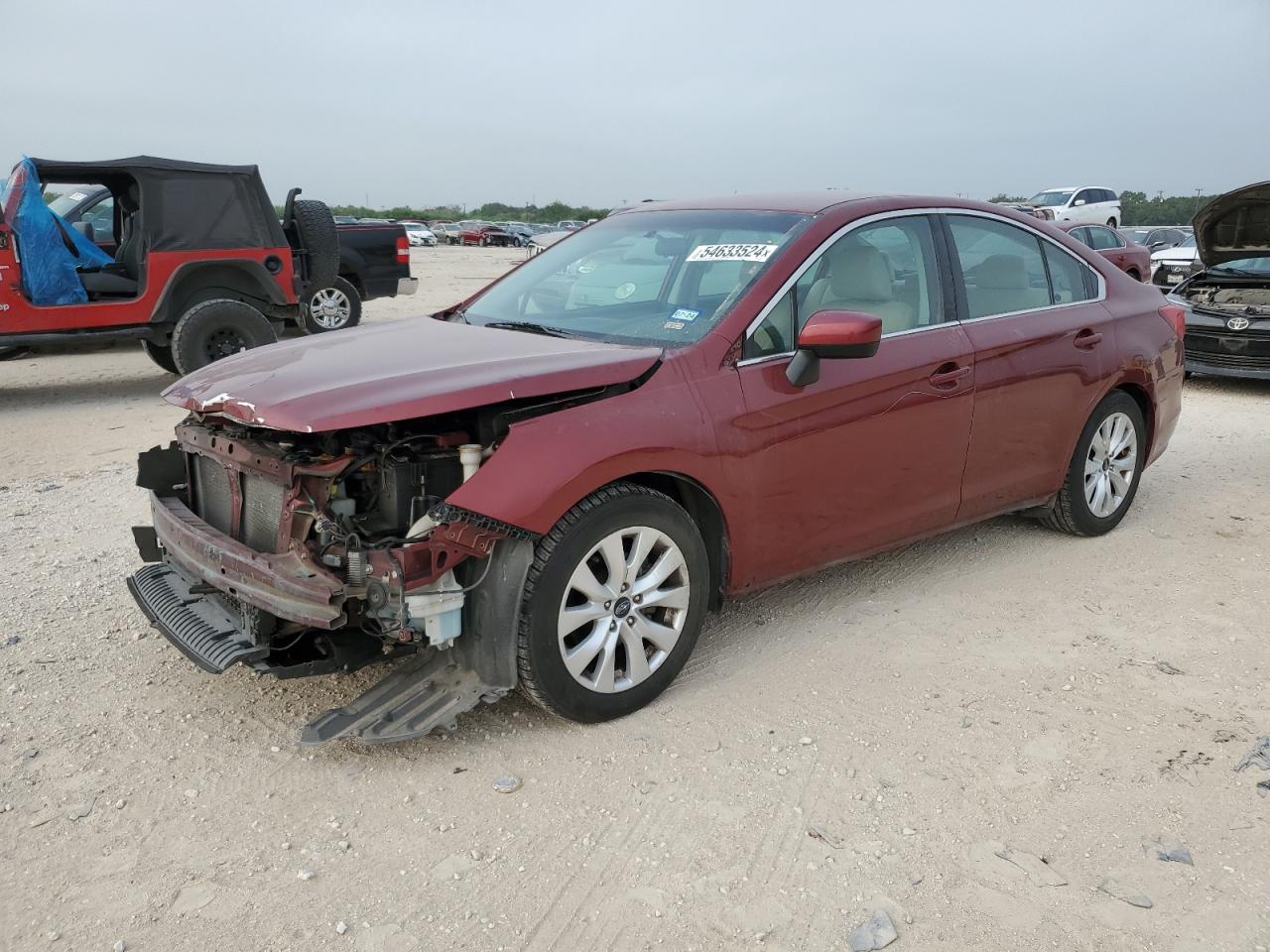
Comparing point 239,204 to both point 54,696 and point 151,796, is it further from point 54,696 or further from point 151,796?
point 151,796

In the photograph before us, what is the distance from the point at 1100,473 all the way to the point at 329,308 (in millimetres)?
9038

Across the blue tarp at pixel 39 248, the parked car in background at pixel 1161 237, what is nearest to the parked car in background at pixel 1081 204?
the parked car in background at pixel 1161 237

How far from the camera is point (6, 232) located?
852 cm

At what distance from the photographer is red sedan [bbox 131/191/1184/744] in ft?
10.1

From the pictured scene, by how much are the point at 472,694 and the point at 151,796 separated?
96cm

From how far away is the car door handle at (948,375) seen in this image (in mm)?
4191

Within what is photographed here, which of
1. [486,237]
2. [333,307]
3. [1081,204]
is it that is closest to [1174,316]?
[333,307]

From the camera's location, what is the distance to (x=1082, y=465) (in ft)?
16.7

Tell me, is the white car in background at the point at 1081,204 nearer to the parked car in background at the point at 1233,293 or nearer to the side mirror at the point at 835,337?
the parked car in background at the point at 1233,293

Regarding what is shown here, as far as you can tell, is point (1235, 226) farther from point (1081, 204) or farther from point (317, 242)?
point (1081, 204)

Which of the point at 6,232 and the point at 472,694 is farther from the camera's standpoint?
the point at 6,232

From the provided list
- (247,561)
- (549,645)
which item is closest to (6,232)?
(247,561)

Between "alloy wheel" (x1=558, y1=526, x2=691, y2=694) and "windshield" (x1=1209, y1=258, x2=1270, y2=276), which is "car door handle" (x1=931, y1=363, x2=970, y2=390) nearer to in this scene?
"alloy wheel" (x1=558, y1=526, x2=691, y2=694)

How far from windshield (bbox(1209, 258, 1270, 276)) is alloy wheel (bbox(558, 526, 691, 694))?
356 inches
